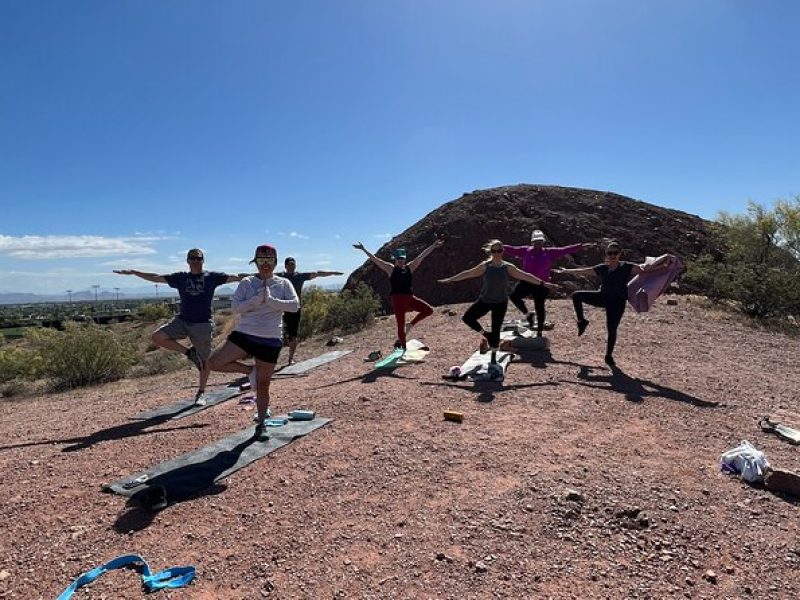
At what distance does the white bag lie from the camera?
4178 millimetres

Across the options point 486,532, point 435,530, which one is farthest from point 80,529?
point 486,532

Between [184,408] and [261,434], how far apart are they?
87.3 inches

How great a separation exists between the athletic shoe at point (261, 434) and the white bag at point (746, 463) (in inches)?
163

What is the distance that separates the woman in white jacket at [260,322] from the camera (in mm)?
5082

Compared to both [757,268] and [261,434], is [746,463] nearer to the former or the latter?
[261,434]

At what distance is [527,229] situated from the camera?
930 inches

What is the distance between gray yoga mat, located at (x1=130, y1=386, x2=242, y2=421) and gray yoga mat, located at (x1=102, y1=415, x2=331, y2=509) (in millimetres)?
1570

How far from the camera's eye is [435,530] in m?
3.46

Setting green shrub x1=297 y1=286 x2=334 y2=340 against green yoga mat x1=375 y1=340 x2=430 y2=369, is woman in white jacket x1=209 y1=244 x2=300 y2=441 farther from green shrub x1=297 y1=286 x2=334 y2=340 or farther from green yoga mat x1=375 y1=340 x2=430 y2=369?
green shrub x1=297 y1=286 x2=334 y2=340

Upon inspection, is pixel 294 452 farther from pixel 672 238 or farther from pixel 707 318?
pixel 672 238

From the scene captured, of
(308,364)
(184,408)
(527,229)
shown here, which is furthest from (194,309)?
(527,229)

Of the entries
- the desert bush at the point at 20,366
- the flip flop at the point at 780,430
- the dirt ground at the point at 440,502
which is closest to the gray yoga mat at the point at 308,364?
the dirt ground at the point at 440,502

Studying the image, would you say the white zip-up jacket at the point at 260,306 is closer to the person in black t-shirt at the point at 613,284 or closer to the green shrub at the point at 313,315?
the person in black t-shirt at the point at 613,284

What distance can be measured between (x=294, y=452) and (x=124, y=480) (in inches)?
55.0
